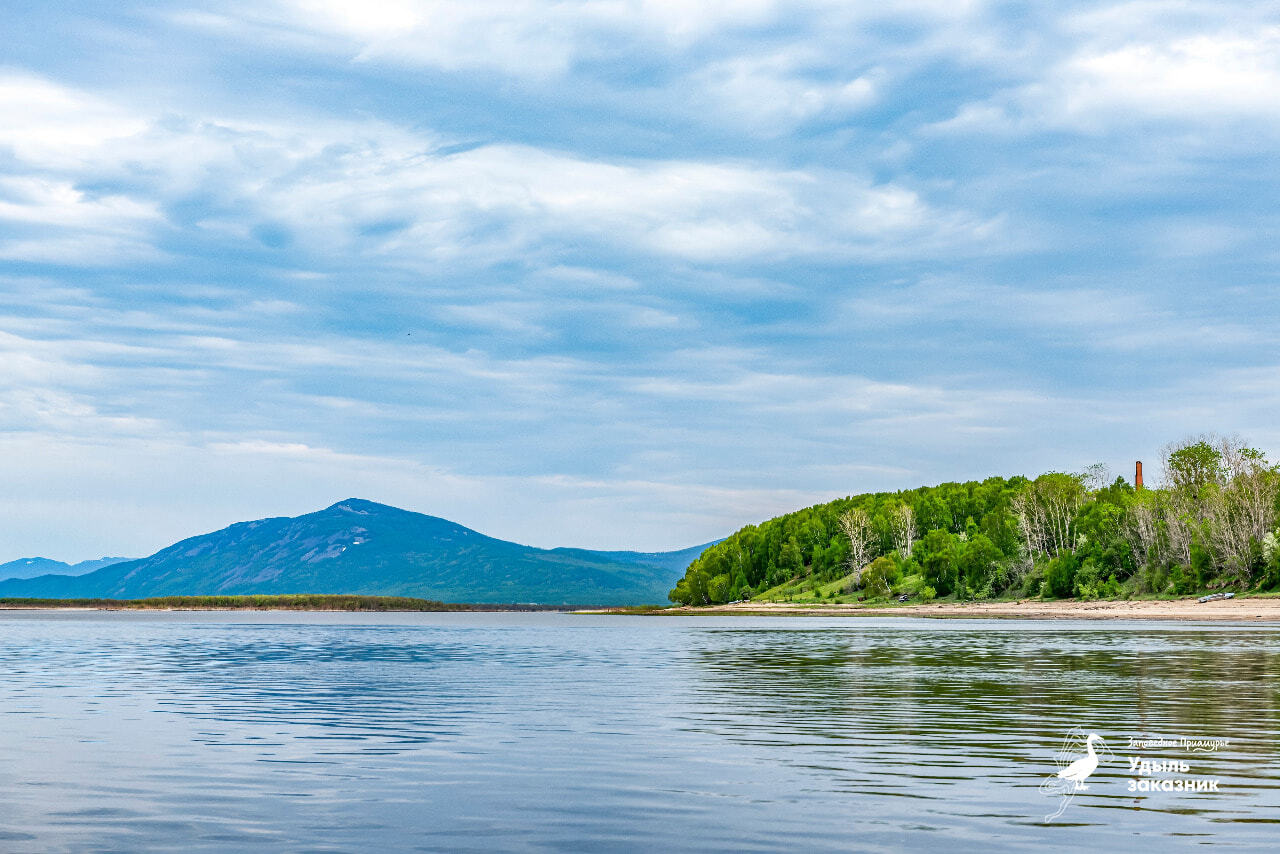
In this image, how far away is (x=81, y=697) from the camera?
40.6 m

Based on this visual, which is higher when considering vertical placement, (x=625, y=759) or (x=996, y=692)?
(x=625, y=759)

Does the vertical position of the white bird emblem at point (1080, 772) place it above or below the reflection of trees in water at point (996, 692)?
above

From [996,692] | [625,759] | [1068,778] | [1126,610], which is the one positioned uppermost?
[1068,778]

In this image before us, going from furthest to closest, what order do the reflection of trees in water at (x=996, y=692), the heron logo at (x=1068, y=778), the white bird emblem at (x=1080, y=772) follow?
the reflection of trees in water at (x=996, y=692)
the white bird emblem at (x=1080, y=772)
the heron logo at (x=1068, y=778)

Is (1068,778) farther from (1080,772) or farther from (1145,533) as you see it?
(1145,533)

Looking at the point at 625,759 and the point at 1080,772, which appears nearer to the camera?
the point at 1080,772

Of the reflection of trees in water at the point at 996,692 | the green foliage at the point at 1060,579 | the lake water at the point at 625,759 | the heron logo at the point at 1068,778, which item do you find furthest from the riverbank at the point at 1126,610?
the heron logo at the point at 1068,778

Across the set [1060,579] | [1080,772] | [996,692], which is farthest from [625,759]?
[1060,579]

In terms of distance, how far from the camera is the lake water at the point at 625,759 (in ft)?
57.1

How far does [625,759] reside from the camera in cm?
2548

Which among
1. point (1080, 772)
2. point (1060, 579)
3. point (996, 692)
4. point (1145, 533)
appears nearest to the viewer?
point (1080, 772)

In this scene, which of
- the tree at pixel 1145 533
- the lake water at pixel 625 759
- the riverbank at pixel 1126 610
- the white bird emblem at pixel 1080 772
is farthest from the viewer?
the tree at pixel 1145 533

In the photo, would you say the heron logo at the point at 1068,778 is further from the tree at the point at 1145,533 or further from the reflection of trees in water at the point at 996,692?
the tree at the point at 1145,533

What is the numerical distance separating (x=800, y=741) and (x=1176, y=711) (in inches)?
514
